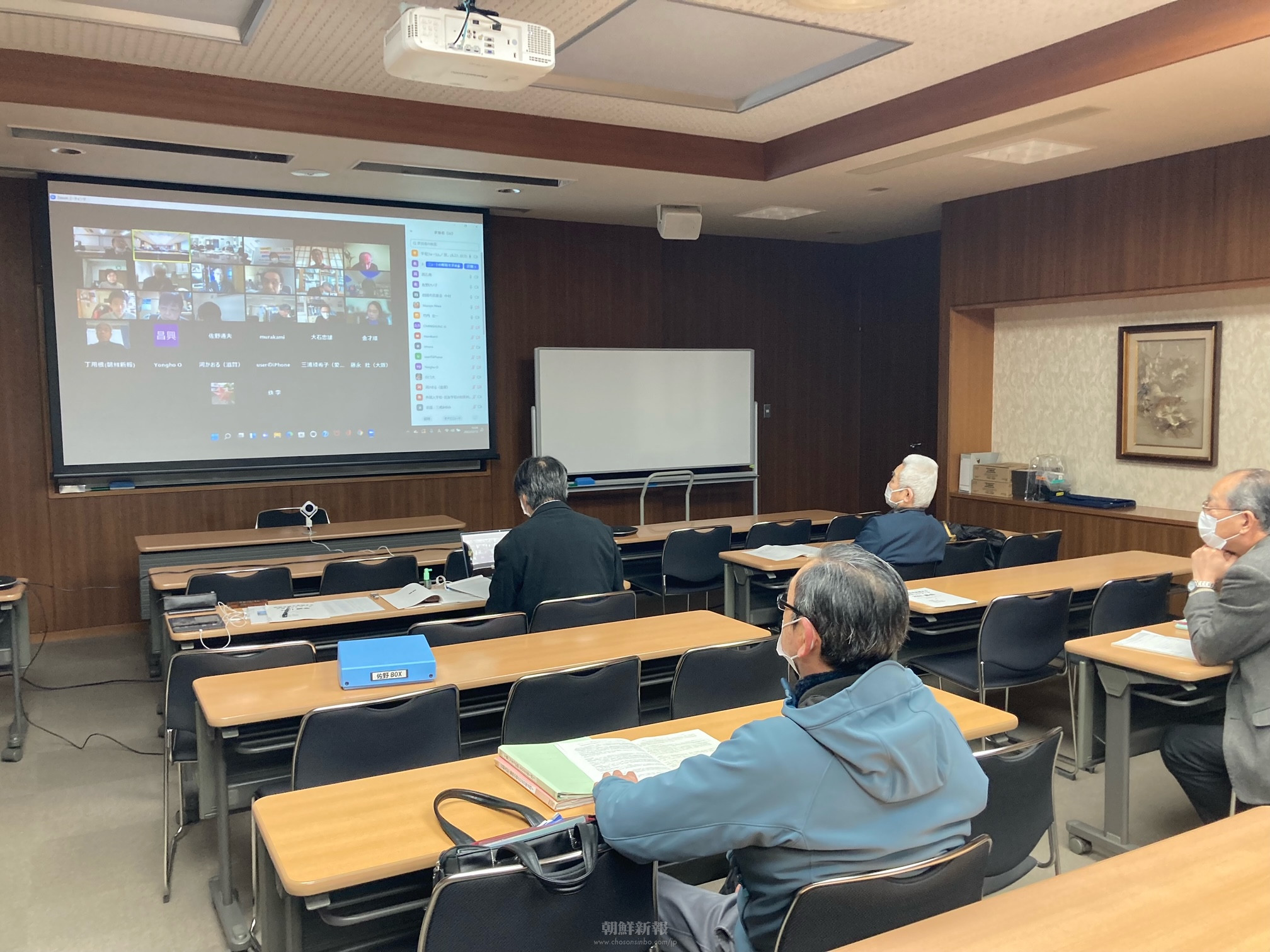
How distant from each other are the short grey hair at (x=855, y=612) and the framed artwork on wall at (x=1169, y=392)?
4.98 meters

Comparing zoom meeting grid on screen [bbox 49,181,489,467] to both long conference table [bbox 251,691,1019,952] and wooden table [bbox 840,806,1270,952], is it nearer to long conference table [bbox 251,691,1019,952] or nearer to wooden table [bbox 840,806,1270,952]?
long conference table [bbox 251,691,1019,952]

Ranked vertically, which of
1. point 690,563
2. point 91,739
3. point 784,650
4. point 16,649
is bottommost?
point 91,739

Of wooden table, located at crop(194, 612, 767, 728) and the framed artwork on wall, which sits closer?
wooden table, located at crop(194, 612, 767, 728)

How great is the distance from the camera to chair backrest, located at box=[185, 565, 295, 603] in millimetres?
4117

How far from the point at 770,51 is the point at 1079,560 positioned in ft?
9.36

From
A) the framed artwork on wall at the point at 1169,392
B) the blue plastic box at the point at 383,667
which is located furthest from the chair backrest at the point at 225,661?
the framed artwork on wall at the point at 1169,392

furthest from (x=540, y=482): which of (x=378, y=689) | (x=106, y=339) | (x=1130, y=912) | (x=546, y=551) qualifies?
(x=106, y=339)

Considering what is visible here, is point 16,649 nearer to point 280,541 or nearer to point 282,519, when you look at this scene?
point 280,541

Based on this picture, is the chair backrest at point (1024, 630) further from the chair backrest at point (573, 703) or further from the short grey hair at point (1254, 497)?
the chair backrest at point (573, 703)

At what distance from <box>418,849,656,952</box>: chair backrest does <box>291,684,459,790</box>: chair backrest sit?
0.89m

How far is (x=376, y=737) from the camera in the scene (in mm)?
2486

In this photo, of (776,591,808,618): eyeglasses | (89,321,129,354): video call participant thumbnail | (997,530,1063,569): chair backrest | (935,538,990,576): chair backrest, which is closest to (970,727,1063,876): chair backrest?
(776,591,808,618): eyeglasses

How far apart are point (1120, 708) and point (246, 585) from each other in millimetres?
3512

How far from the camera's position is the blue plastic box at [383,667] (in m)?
2.62
